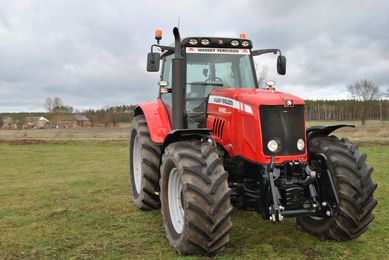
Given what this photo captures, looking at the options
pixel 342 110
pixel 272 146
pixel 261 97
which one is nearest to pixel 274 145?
pixel 272 146

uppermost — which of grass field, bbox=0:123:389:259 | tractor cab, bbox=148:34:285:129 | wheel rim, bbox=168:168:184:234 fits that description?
tractor cab, bbox=148:34:285:129

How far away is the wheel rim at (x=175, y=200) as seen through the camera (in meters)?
5.04

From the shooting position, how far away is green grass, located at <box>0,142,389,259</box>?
4.74 meters

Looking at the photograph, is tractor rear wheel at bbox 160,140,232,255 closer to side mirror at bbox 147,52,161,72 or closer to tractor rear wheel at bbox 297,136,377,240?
tractor rear wheel at bbox 297,136,377,240

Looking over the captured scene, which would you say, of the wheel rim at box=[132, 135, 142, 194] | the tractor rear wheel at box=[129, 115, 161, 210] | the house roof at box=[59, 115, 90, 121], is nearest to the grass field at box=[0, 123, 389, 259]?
the tractor rear wheel at box=[129, 115, 161, 210]

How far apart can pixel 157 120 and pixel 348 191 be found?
2989 mm

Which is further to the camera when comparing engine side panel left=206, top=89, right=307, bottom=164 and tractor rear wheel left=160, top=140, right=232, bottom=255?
engine side panel left=206, top=89, right=307, bottom=164

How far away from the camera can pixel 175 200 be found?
5.16 metres

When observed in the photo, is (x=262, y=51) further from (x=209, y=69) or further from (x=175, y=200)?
(x=175, y=200)

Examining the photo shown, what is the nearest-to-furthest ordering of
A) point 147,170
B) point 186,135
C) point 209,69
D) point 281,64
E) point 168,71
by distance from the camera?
point 186,135 < point 209,69 < point 281,64 < point 147,170 < point 168,71

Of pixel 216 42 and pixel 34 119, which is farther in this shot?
pixel 34 119

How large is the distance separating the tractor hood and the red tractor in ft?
0.04

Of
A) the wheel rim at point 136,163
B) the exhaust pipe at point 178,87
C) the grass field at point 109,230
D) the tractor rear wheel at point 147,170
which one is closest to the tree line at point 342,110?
the grass field at point 109,230

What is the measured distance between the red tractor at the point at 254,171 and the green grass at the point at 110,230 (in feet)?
1.02
